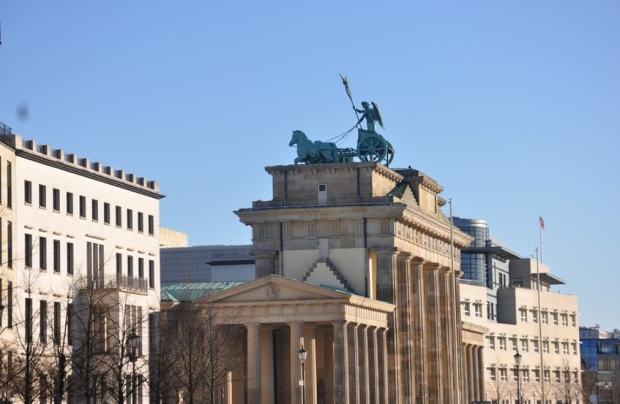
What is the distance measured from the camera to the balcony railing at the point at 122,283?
A: 119 meters

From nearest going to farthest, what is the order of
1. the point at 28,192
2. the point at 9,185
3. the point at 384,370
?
1. the point at 9,185
2. the point at 28,192
3. the point at 384,370

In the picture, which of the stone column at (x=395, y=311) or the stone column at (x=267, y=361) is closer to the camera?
the stone column at (x=267, y=361)

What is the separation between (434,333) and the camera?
627ft

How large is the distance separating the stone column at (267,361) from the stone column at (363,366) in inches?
327

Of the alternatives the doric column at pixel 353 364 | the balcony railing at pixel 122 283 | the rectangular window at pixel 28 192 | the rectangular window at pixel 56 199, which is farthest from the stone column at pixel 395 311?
the rectangular window at pixel 28 192

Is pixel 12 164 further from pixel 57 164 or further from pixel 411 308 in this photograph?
pixel 411 308

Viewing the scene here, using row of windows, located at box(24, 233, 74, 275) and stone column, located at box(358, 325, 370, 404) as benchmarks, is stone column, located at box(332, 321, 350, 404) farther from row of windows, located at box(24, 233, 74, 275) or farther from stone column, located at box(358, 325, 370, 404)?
row of windows, located at box(24, 233, 74, 275)

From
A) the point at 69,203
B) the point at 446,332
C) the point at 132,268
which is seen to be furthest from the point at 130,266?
the point at 446,332

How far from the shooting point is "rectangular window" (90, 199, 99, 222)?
126375 millimetres

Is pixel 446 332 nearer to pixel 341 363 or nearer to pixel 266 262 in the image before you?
pixel 266 262

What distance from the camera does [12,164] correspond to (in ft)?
363

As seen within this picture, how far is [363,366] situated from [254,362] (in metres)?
10.5

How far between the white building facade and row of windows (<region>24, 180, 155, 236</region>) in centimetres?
7

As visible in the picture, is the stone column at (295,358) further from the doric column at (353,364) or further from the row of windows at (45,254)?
the row of windows at (45,254)
